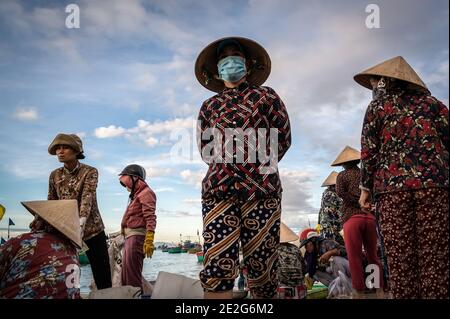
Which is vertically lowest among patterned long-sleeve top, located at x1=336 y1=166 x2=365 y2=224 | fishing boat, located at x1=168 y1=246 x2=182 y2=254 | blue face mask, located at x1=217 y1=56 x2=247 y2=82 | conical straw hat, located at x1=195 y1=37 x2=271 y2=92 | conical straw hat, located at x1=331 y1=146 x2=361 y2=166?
fishing boat, located at x1=168 y1=246 x2=182 y2=254

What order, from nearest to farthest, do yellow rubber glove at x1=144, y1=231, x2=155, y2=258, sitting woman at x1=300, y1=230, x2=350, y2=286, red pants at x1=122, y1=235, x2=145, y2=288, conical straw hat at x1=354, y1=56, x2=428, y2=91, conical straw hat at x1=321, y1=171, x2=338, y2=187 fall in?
conical straw hat at x1=354, y1=56, x2=428, y2=91 < yellow rubber glove at x1=144, y1=231, x2=155, y2=258 < red pants at x1=122, y1=235, x2=145, y2=288 < sitting woman at x1=300, y1=230, x2=350, y2=286 < conical straw hat at x1=321, y1=171, x2=338, y2=187

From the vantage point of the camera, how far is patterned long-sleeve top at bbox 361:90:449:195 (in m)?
2.39

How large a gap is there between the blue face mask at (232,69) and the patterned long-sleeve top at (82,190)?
7.05 feet

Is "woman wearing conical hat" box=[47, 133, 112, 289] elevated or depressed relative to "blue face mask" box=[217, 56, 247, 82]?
depressed

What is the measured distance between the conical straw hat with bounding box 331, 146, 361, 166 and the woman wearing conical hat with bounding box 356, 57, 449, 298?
7.50 ft

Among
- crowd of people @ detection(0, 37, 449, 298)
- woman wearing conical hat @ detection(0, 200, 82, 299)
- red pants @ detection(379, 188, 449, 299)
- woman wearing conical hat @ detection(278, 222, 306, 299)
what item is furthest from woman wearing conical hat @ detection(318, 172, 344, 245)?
woman wearing conical hat @ detection(0, 200, 82, 299)

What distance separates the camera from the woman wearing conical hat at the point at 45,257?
2350mm

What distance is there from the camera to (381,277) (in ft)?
14.3

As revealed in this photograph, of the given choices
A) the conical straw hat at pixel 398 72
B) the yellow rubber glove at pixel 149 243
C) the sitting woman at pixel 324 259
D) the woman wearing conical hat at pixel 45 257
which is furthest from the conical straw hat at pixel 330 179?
the woman wearing conical hat at pixel 45 257

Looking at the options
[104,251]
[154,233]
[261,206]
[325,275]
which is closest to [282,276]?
[325,275]

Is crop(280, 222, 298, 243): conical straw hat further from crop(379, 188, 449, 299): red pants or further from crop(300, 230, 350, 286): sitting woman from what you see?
crop(379, 188, 449, 299): red pants

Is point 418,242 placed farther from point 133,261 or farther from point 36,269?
point 133,261

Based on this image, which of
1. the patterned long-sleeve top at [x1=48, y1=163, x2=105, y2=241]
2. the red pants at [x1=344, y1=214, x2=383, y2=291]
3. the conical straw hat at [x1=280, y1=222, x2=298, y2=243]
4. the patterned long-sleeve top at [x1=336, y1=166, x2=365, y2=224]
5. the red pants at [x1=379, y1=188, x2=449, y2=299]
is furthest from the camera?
the conical straw hat at [x1=280, y1=222, x2=298, y2=243]

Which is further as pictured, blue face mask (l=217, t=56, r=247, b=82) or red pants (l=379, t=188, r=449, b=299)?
blue face mask (l=217, t=56, r=247, b=82)
